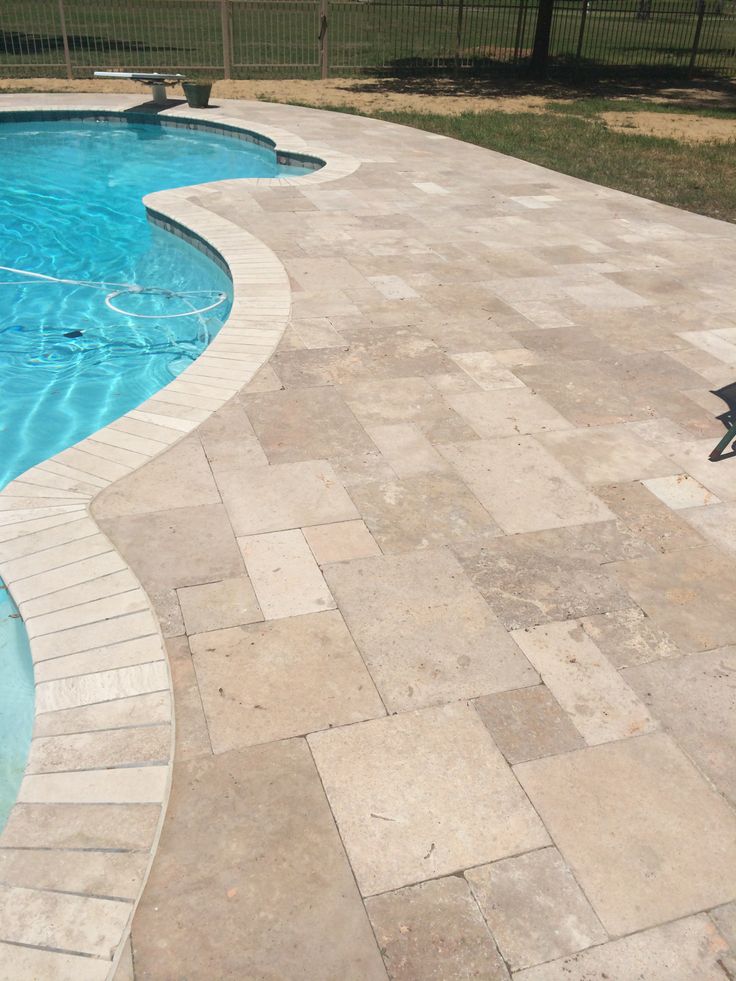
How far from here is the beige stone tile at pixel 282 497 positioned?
16.0ft

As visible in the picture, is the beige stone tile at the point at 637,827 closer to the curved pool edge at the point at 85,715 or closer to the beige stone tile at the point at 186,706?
the beige stone tile at the point at 186,706

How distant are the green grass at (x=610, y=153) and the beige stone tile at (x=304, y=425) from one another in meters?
7.91

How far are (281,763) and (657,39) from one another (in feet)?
125

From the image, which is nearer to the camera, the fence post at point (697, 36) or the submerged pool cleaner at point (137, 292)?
the submerged pool cleaner at point (137, 292)

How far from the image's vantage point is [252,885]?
2.95 metres

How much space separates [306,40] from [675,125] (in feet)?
52.5

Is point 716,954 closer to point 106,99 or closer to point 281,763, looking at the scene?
point 281,763

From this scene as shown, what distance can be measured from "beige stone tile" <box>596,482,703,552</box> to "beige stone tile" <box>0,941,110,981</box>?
3511 millimetres

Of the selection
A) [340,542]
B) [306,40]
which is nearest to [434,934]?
[340,542]

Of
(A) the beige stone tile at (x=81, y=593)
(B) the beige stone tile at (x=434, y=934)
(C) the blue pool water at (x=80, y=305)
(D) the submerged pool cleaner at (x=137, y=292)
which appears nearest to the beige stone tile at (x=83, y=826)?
(C) the blue pool water at (x=80, y=305)

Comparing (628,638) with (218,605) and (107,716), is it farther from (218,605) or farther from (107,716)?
(107,716)

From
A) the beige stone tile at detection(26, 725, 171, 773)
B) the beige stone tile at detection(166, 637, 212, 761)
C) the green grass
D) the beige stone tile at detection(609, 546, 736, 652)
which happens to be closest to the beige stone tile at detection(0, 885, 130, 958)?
the beige stone tile at detection(26, 725, 171, 773)

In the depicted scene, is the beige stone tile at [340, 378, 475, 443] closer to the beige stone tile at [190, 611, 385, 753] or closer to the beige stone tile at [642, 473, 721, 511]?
the beige stone tile at [642, 473, 721, 511]

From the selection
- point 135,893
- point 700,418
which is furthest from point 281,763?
point 700,418
